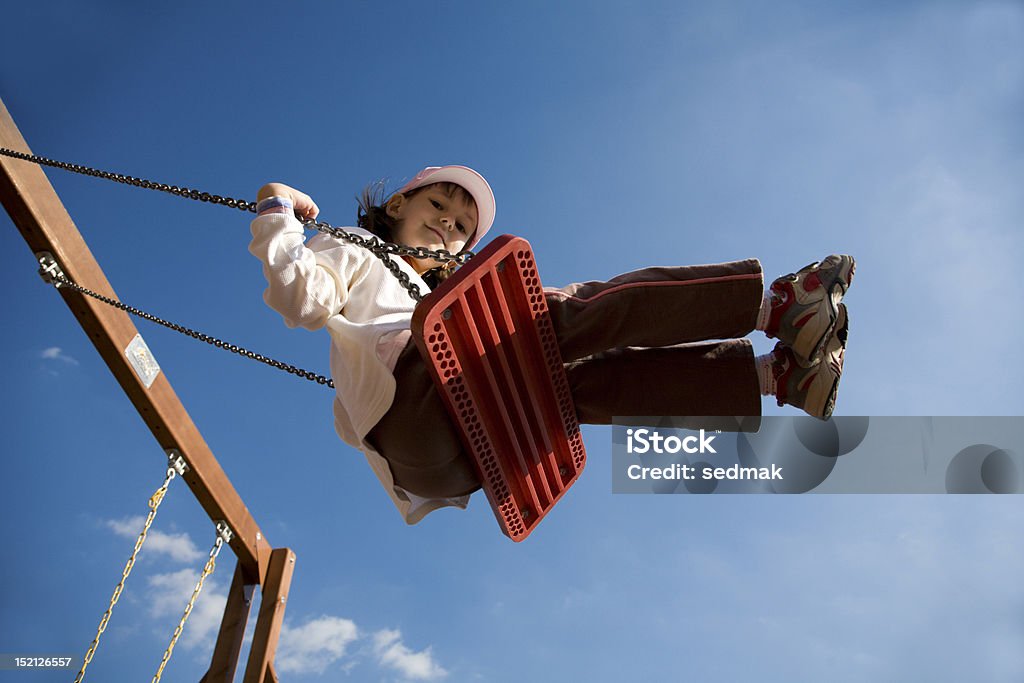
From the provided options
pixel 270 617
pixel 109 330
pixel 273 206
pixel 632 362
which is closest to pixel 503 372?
pixel 632 362

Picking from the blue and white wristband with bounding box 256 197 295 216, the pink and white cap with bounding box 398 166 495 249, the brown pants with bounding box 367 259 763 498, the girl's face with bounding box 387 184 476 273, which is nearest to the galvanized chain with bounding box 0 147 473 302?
the blue and white wristband with bounding box 256 197 295 216

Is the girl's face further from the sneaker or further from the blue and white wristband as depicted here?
the sneaker

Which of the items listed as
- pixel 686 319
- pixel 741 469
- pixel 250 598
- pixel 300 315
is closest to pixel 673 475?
pixel 741 469

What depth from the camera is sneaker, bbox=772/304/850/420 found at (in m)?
1.86

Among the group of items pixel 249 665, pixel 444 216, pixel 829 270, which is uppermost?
pixel 444 216

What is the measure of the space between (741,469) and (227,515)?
2.30 meters

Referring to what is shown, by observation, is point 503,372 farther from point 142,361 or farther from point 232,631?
point 232,631

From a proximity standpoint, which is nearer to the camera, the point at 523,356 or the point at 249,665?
the point at 523,356

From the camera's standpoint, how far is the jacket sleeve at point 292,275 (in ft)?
5.97

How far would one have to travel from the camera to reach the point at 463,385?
1869 mm

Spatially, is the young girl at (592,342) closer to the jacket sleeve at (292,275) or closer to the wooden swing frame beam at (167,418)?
the jacket sleeve at (292,275)

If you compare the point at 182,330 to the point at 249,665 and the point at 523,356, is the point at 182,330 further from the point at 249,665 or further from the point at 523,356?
the point at 249,665

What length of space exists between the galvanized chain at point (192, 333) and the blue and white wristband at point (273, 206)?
50cm

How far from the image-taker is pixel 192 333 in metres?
2.54
